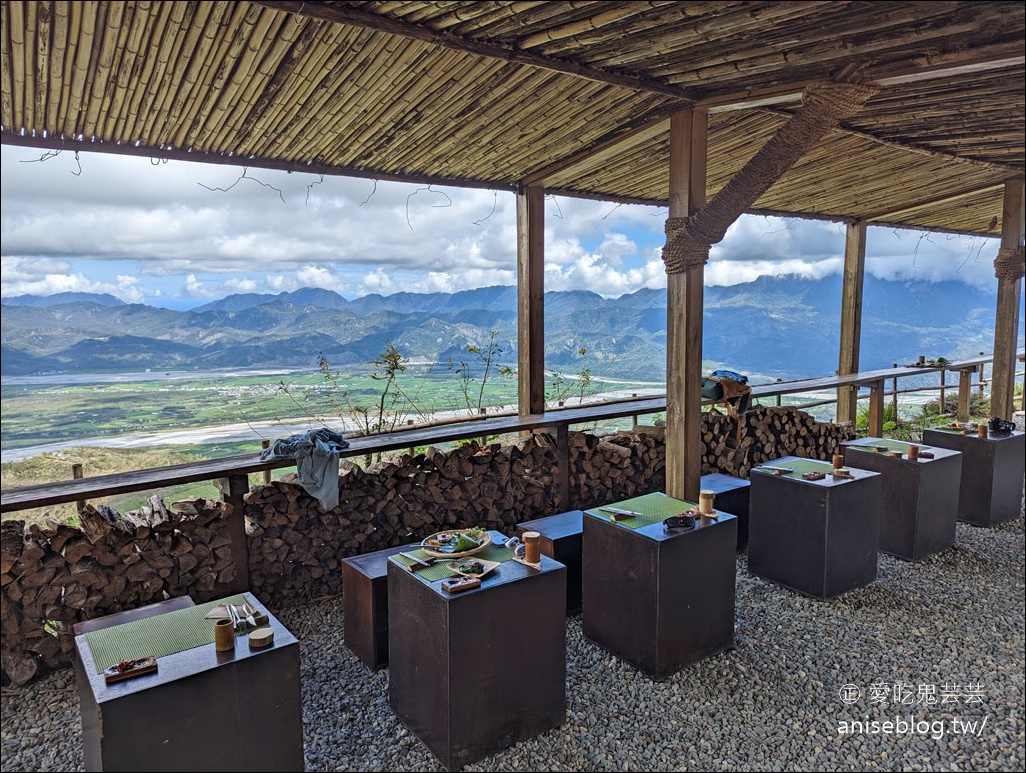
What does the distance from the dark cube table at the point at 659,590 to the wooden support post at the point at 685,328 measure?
33.8 inches

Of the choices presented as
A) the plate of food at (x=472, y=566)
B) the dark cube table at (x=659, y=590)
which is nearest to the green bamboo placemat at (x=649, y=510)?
the dark cube table at (x=659, y=590)

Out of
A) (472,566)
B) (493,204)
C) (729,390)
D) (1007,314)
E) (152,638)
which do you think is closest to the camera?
(152,638)

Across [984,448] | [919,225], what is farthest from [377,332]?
[919,225]

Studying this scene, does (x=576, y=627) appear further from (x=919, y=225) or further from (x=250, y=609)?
(x=919, y=225)

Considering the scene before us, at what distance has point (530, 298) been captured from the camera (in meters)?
5.02

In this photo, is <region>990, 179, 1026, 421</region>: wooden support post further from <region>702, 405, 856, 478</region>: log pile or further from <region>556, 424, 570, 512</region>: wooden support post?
<region>556, 424, 570, 512</region>: wooden support post

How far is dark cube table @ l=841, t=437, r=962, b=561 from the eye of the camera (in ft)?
14.0

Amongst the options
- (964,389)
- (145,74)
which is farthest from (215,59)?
(964,389)

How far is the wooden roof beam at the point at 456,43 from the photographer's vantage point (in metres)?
2.32

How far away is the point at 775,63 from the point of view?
2873 mm

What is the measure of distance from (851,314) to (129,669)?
8.21 m

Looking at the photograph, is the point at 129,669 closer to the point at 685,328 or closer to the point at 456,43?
the point at 456,43

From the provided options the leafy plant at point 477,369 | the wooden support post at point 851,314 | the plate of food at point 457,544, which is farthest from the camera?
the wooden support post at point 851,314

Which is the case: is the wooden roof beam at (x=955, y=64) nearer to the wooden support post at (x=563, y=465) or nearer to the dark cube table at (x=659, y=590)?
the dark cube table at (x=659, y=590)
